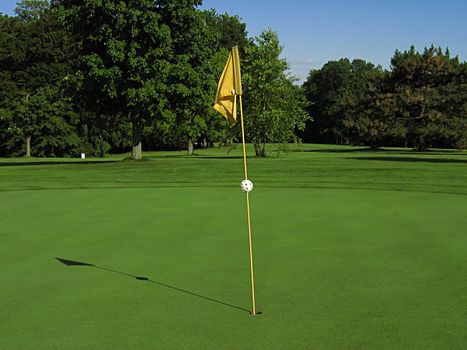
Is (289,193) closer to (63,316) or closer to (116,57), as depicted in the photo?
(63,316)

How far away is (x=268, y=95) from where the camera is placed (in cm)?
4591

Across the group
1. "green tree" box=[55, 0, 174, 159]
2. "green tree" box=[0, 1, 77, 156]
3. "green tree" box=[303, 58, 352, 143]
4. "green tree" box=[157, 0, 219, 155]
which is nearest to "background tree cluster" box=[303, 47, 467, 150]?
"green tree" box=[157, 0, 219, 155]

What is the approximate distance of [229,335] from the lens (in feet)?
17.5

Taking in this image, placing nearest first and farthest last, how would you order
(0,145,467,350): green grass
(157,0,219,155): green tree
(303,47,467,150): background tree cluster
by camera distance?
(0,145,467,350): green grass
(157,0,219,155): green tree
(303,47,467,150): background tree cluster

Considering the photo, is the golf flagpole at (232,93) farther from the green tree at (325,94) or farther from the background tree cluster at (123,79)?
the green tree at (325,94)

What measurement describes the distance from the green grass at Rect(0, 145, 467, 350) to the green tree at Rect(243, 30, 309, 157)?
93.7ft

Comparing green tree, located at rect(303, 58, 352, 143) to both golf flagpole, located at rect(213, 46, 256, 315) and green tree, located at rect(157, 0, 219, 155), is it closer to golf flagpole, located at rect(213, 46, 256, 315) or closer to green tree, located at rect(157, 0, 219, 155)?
green tree, located at rect(157, 0, 219, 155)

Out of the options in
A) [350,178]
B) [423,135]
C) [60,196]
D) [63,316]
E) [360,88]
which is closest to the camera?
[63,316]

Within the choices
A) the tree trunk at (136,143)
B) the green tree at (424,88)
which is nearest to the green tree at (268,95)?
the tree trunk at (136,143)

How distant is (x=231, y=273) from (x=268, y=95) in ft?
128

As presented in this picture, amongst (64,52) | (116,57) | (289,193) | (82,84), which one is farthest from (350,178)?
(64,52)

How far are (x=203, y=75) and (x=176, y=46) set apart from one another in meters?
2.45

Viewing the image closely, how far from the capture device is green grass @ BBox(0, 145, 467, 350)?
17.7 ft

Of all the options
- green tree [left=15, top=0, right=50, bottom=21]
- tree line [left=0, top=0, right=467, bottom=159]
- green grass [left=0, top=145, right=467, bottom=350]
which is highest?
green tree [left=15, top=0, right=50, bottom=21]
